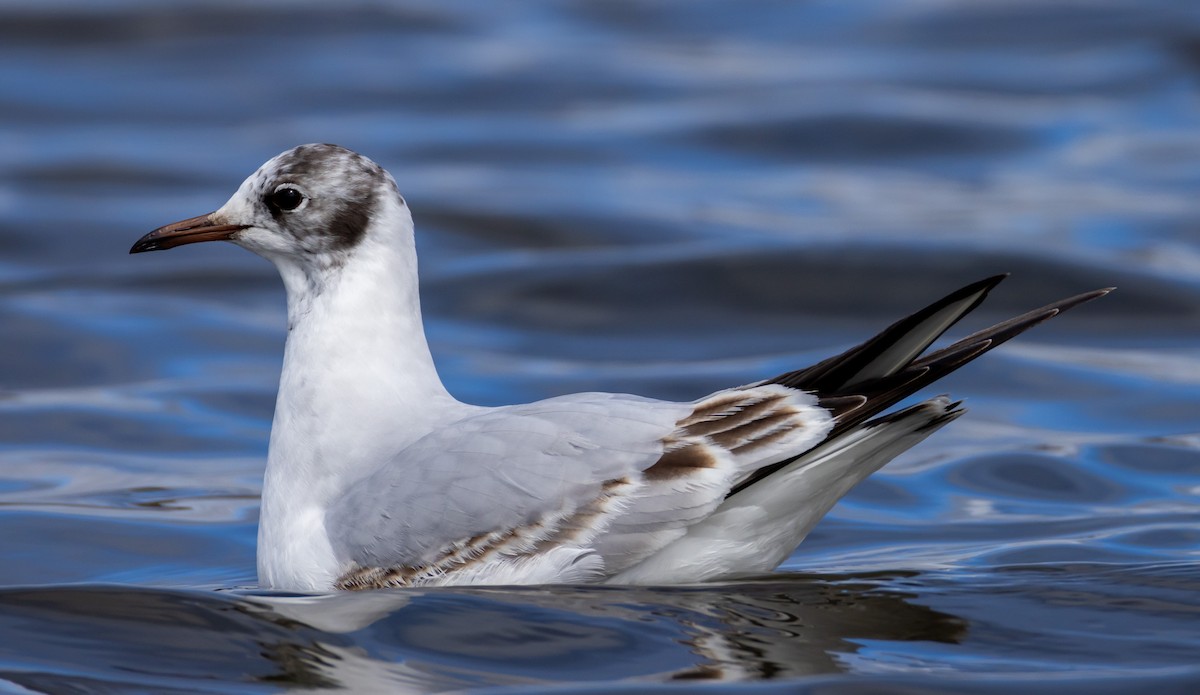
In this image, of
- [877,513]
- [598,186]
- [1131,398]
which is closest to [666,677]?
[877,513]

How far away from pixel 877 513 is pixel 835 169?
21.9 ft

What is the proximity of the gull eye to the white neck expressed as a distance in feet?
0.62

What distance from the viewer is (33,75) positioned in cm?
1586

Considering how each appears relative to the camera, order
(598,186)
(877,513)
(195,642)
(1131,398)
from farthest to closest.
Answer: (598,186), (1131,398), (877,513), (195,642)

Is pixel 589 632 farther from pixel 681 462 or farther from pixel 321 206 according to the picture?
pixel 321 206

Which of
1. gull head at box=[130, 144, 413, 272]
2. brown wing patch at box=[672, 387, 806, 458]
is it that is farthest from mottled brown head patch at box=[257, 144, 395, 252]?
brown wing patch at box=[672, 387, 806, 458]

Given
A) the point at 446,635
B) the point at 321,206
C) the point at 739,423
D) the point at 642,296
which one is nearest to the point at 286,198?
the point at 321,206

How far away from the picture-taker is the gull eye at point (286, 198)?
5738 millimetres

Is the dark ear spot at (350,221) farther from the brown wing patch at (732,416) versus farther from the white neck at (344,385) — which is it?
the brown wing patch at (732,416)

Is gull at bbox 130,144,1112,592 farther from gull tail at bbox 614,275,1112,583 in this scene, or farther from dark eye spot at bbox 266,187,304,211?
dark eye spot at bbox 266,187,304,211

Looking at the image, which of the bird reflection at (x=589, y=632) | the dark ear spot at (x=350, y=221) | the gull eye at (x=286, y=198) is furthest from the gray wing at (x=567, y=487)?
the gull eye at (x=286, y=198)

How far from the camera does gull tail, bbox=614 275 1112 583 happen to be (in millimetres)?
4797

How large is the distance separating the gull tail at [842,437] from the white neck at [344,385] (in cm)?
97

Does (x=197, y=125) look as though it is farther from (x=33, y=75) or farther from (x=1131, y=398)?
(x=1131, y=398)
